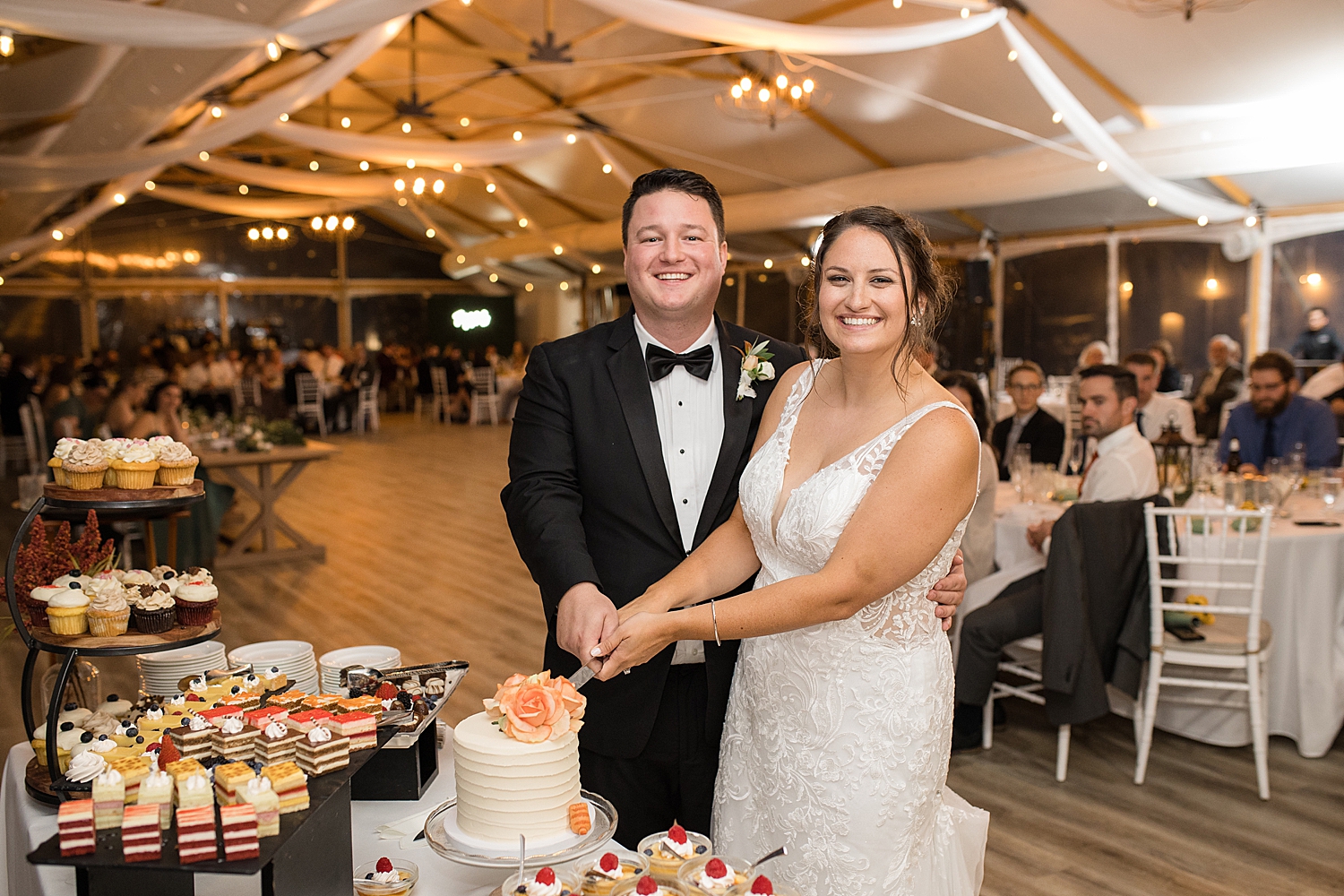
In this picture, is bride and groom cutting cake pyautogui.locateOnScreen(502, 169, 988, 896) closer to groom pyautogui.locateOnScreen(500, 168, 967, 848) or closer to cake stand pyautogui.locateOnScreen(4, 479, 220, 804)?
groom pyautogui.locateOnScreen(500, 168, 967, 848)

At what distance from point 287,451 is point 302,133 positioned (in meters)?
3.65

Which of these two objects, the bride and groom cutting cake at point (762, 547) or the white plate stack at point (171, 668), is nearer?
the bride and groom cutting cake at point (762, 547)

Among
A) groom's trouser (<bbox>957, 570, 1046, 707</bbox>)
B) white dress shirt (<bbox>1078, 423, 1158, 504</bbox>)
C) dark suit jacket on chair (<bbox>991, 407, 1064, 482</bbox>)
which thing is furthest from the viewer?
dark suit jacket on chair (<bbox>991, 407, 1064, 482</bbox>)

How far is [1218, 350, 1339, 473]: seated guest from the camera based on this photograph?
617 centimetres

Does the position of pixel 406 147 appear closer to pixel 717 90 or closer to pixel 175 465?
pixel 717 90

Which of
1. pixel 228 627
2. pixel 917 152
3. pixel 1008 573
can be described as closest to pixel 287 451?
pixel 228 627

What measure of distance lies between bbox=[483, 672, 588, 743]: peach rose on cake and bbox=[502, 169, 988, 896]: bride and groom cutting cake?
149 millimetres

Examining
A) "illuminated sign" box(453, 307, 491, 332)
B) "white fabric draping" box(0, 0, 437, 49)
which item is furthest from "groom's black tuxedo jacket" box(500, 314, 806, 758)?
"illuminated sign" box(453, 307, 491, 332)

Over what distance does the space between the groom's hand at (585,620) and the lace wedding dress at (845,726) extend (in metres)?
0.36

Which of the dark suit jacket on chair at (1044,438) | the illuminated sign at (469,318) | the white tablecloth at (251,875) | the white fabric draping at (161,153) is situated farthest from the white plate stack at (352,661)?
the illuminated sign at (469,318)

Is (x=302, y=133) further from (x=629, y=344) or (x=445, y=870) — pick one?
(x=445, y=870)

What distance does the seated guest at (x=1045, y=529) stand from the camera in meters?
4.14

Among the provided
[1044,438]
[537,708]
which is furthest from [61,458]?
[1044,438]

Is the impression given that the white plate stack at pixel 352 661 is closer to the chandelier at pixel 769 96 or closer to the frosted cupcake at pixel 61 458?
the frosted cupcake at pixel 61 458
